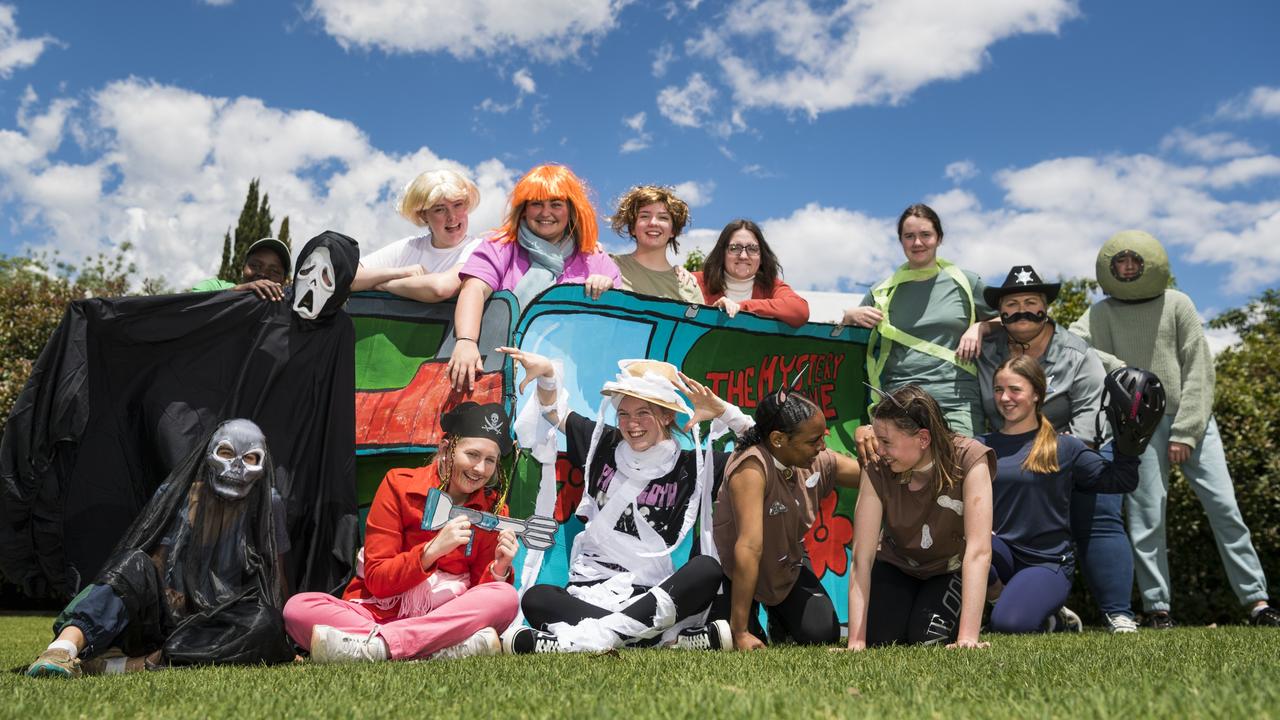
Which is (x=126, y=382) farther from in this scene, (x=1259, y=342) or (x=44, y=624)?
(x=1259, y=342)

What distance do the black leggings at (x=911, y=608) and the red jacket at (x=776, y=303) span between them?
168 cm

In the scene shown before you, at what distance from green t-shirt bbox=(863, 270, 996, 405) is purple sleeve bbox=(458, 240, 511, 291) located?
2.50 meters

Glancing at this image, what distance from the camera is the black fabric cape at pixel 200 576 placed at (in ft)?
11.9

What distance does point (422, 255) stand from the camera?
541 cm

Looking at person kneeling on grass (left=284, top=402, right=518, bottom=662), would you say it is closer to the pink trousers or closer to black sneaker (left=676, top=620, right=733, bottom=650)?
the pink trousers

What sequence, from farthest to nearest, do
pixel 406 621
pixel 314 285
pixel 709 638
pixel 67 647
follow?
pixel 314 285
pixel 709 638
pixel 406 621
pixel 67 647

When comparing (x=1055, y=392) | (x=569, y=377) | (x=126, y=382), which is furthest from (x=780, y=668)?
(x=126, y=382)

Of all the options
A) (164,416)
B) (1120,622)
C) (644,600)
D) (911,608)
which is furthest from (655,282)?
(1120,622)

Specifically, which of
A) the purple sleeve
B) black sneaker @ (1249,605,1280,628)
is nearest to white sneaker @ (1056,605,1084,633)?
black sneaker @ (1249,605,1280,628)

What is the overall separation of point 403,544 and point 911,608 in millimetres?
2520

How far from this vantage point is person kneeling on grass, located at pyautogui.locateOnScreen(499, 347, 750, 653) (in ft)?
13.5

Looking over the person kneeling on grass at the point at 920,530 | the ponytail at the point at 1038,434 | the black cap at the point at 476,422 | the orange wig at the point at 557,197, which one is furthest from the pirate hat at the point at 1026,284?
the black cap at the point at 476,422

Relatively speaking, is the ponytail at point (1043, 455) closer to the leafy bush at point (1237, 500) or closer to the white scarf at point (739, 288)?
the white scarf at point (739, 288)

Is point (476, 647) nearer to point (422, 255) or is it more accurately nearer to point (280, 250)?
point (422, 255)
